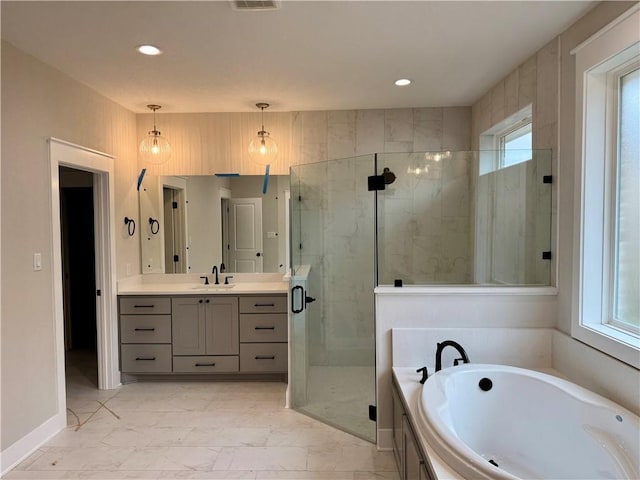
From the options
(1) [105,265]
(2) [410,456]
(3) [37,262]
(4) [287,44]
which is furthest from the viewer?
(1) [105,265]

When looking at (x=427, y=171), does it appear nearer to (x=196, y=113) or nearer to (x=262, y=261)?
(x=262, y=261)

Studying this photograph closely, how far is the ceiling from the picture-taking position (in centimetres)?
203

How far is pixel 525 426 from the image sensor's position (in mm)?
2055

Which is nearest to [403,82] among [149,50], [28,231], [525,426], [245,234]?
[149,50]

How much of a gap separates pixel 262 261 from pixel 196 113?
1.67m

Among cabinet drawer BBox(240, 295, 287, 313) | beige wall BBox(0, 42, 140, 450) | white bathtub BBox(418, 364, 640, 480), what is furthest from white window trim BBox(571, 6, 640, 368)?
beige wall BBox(0, 42, 140, 450)

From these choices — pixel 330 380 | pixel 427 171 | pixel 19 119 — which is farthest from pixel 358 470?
pixel 19 119

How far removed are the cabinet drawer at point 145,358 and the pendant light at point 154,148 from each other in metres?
1.85

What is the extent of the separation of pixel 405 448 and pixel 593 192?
5.61 feet

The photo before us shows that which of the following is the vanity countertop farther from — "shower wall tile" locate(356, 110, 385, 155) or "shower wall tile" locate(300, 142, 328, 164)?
"shower wall tile" locate(356, 110, 385, 155)

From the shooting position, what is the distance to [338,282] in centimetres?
330

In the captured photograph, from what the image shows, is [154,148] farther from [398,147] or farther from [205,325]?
[398,147]

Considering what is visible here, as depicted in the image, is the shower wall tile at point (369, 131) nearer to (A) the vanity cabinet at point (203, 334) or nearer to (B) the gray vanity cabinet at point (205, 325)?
(A) the vanity cabinet at point (203, 334)

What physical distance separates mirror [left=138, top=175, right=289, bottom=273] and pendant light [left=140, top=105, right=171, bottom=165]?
18 centimetres
